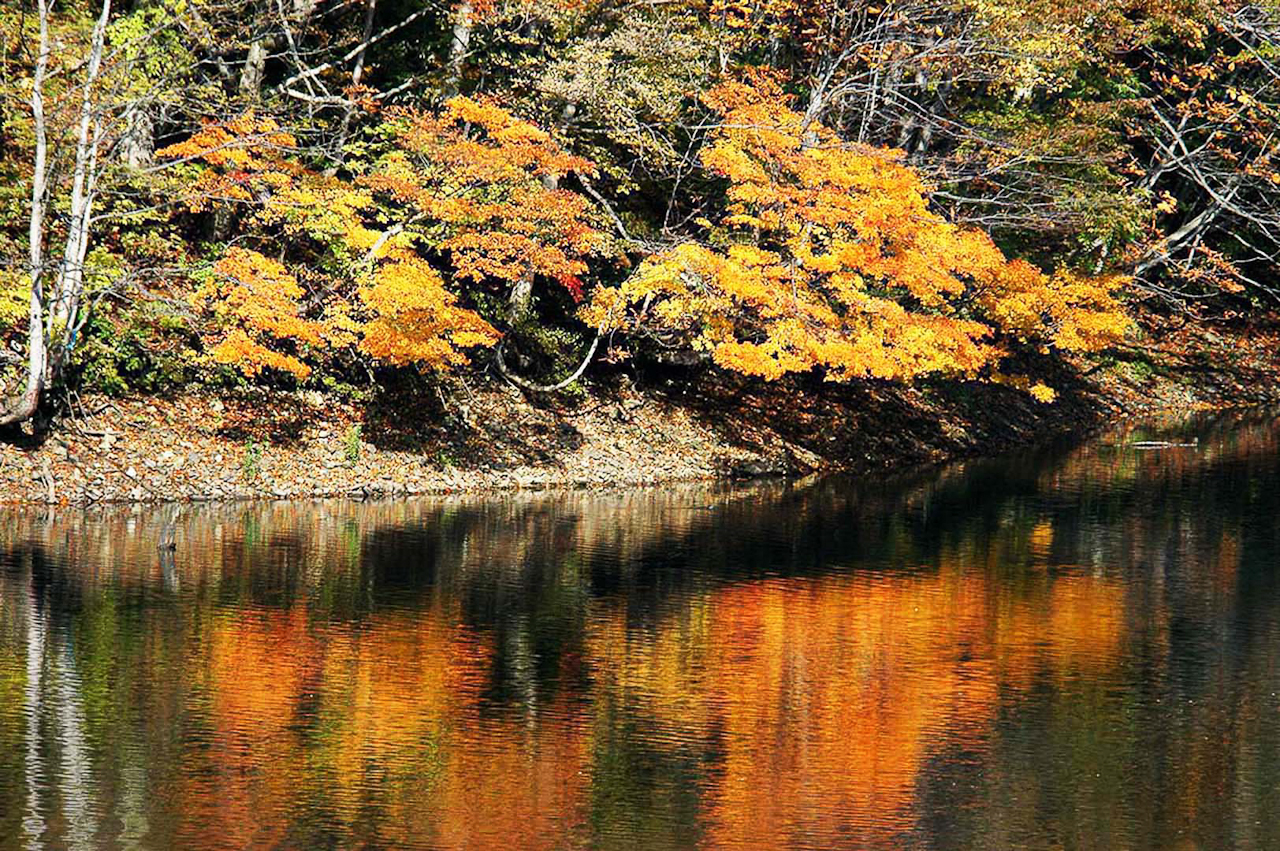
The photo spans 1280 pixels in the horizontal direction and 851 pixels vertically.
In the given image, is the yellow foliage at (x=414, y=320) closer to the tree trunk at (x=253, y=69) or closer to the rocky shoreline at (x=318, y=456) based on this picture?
the rocky shoreline at (x=318, y=456)

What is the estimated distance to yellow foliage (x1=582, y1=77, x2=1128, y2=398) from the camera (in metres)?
26.9

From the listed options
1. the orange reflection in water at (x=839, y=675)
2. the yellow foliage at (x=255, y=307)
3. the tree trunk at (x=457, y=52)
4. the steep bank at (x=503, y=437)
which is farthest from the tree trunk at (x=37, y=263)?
the orange reflection in water at (x=839, y=675)

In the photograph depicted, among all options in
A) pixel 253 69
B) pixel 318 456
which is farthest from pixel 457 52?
pixel 318 456

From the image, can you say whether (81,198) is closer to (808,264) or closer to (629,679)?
(808,264)

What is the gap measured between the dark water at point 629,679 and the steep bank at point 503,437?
1.18 metres

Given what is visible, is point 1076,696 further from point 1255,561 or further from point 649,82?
point 649,82

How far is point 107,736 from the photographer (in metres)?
12.5

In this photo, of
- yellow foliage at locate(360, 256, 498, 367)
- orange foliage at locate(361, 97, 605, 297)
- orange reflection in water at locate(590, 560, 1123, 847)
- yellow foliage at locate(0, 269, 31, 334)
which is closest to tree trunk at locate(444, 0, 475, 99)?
orange foliage at locate(361, 97, 605, 297)

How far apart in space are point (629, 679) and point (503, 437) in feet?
46.0

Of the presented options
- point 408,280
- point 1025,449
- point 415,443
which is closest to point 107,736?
point 408,280

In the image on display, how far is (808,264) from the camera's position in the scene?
27.2 metres

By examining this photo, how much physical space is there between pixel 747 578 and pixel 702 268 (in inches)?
309

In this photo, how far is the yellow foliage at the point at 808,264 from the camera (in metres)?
26.9

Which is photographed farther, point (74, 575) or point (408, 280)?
point (408, 280)
